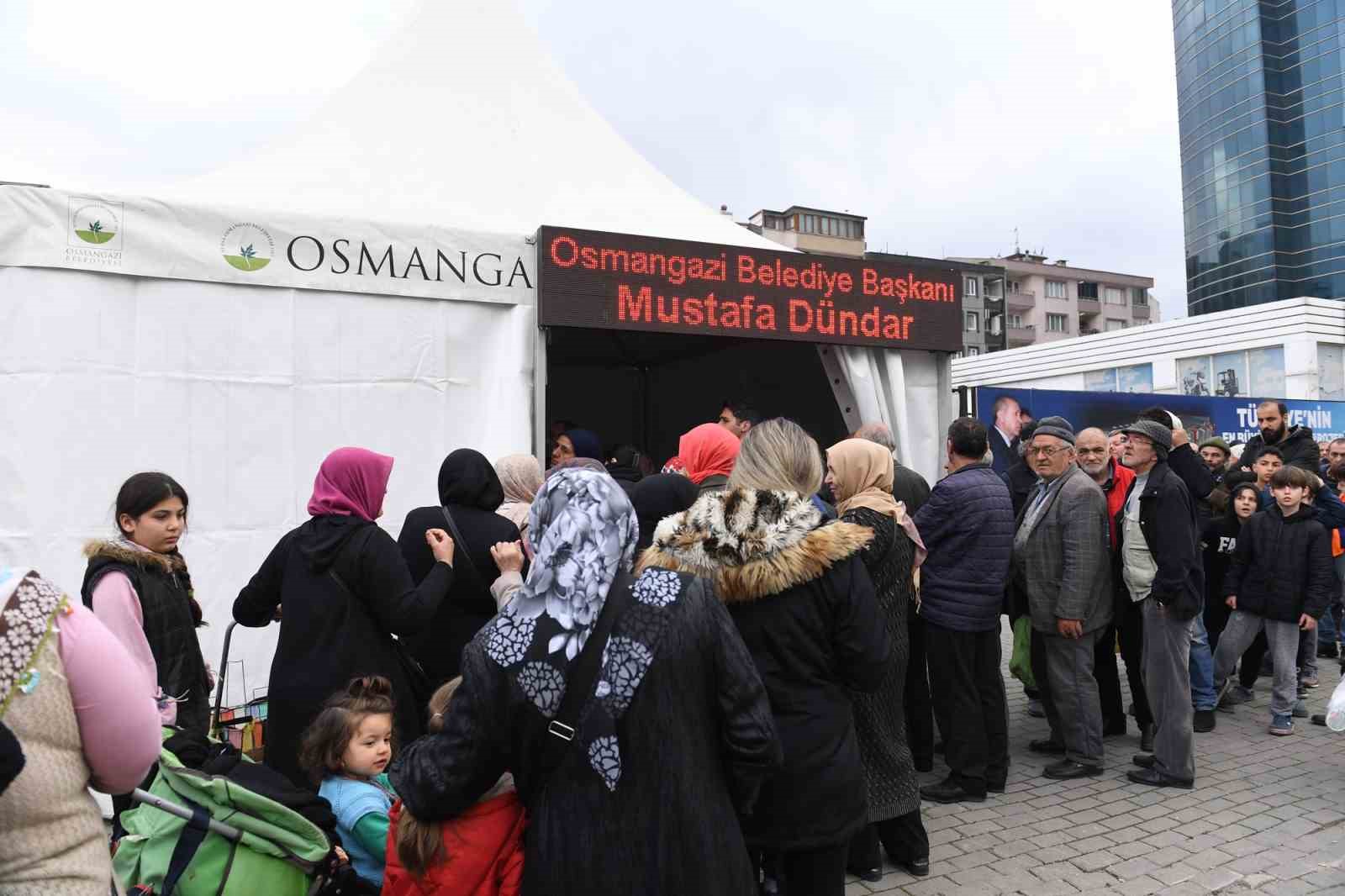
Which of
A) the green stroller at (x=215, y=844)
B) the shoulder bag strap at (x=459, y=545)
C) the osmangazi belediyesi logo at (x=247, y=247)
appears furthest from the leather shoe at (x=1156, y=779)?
the osmangazi belediyesi logo at (x=247, y=247)

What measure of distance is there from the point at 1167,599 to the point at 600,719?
3.71m

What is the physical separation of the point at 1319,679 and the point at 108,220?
8848mm

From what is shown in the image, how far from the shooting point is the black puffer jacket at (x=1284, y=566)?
559cm

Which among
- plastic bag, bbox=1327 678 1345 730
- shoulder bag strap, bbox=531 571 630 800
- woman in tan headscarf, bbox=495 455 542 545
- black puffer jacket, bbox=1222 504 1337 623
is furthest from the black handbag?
black puffer jacket, bbox=1222 504 1337 623

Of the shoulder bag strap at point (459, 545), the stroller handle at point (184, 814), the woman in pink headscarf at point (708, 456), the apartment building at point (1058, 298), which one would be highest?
the apartment building at point (1058, 298)

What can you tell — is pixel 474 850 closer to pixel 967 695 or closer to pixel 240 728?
pixel 240 728

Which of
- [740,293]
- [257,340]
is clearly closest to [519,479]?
[257,340]

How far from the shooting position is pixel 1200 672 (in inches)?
234

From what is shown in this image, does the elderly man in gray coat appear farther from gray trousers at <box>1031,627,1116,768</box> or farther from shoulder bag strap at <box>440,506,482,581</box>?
shoulder bag strap at <box>440,506,482,581</box>

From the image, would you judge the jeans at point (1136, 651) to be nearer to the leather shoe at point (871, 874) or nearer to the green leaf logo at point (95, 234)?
the leather shoe at point (871, 874)

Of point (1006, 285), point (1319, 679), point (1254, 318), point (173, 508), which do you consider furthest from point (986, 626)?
point (1006, 285)

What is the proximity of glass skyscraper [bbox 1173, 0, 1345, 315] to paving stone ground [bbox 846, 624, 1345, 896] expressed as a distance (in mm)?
60590

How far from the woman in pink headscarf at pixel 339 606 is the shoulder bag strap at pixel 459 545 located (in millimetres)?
210

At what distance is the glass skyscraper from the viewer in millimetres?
52875
